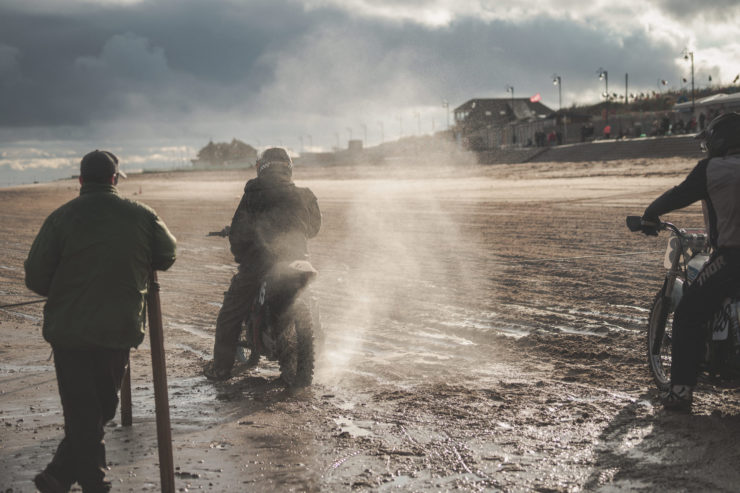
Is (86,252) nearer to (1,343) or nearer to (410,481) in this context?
(410,481)

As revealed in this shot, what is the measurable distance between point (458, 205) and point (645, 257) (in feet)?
42.0

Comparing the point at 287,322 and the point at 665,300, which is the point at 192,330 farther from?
the point at 665,300

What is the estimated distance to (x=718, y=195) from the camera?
435 centimetres

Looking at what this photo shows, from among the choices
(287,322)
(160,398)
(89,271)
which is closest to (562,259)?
(287,322)

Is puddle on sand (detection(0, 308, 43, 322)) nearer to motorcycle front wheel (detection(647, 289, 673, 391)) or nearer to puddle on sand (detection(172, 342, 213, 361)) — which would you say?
puddle on sand (detection(172, 342, 213, 361))

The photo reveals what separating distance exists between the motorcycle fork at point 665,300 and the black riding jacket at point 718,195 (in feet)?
2.29

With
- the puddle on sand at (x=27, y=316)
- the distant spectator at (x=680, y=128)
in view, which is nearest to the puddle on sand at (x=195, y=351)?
the puddle on sand at (x=27, y=316)

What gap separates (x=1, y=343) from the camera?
756cm

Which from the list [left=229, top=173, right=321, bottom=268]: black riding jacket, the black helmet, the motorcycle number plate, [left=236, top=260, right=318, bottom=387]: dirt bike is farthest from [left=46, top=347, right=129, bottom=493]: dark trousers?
the black helmet

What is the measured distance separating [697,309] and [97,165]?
3526mm

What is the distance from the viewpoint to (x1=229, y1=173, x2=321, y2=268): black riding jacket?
5820 mm

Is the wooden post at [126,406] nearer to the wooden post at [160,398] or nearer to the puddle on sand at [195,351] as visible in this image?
the wooden post at [160,398]

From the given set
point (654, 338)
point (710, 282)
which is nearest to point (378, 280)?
point (654, 338)

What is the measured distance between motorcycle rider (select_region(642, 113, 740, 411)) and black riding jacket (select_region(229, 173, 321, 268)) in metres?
2.60
